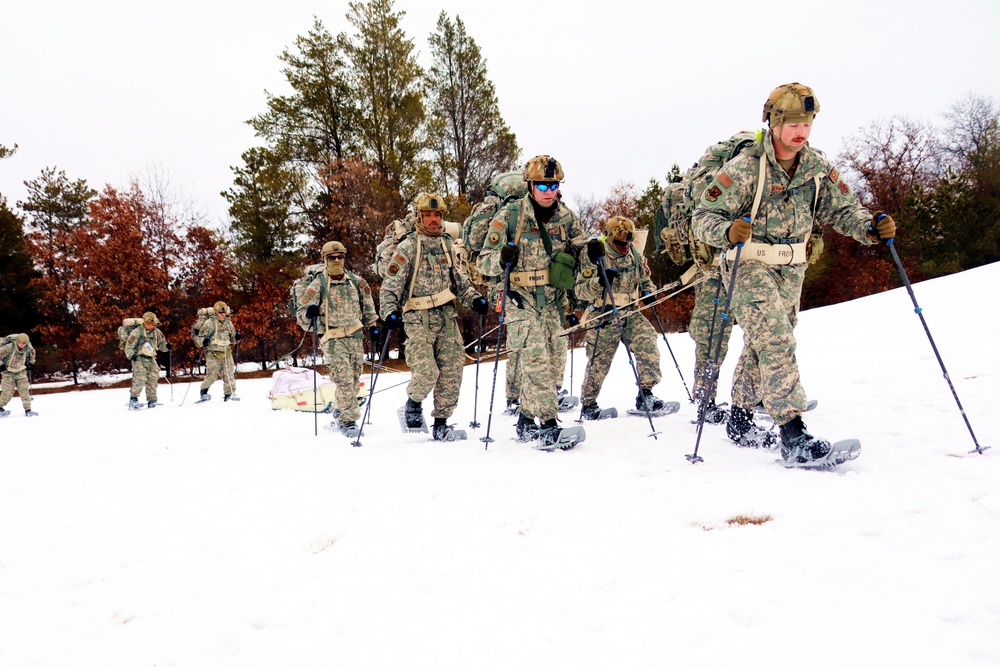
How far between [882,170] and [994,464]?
37.7 meters

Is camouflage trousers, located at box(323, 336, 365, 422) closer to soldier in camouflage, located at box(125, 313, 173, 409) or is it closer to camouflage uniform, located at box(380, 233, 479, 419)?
camouflage uniform, located at box(380, 233, 479, 419)

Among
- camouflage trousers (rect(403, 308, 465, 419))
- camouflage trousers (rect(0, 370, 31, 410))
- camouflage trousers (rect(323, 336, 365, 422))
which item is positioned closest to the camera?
camouflage trousers (rect(403, 308, 465, 419))

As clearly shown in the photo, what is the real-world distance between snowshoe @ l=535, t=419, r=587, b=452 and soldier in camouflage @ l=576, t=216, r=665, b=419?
159 cm

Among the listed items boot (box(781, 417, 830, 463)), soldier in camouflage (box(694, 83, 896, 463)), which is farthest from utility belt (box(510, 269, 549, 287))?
boot (box(781, 417, 830, 463))

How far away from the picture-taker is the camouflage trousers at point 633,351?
6.50 meters

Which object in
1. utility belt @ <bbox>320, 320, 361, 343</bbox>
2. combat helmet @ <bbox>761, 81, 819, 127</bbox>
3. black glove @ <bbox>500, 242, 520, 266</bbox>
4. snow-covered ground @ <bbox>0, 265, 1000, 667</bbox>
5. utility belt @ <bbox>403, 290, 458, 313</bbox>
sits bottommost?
snow-covered ground @ <bbox>0, 265, 1000, 667</bbox>

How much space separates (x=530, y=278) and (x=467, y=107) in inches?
963

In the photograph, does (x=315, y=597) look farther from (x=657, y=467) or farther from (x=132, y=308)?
(x=132, y=308)

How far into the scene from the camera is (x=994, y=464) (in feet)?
11.0

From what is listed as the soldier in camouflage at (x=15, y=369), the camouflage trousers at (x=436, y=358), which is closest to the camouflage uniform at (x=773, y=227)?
the camouflage trousers at (x=436, y=358)

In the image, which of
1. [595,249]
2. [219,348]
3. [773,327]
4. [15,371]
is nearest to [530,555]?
[773,327]

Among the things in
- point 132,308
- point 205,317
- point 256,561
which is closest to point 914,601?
point 256,561

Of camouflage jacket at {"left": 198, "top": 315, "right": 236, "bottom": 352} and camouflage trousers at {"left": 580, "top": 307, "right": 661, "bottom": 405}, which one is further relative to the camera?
camouflage jacket at {"left": 198, "top": 315, "right": 236, "bottom": 352}

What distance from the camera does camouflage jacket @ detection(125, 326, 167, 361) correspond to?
1388 cm
